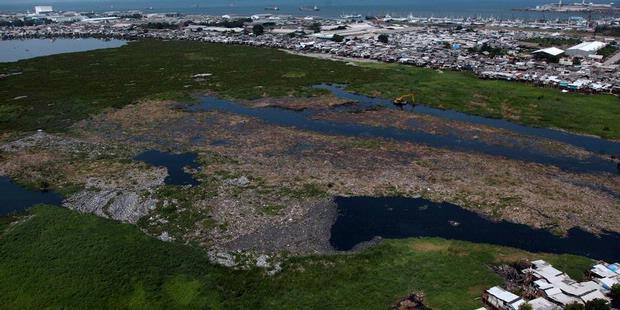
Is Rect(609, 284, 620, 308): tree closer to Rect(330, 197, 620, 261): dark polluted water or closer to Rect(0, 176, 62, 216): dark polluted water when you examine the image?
Rect(330, 197, 620, 261): dark polluted water

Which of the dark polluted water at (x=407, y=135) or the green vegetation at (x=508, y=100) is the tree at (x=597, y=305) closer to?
the dark polluted water at (x=407, y=135)

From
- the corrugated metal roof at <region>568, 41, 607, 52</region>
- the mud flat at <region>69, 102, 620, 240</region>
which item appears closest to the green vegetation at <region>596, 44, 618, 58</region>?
the corrugated metal roof at <region>568, 41, 607, 52</region>

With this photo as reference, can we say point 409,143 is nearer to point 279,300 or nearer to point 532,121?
point 532,121

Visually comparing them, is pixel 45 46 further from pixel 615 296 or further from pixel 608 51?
pixel 608 51

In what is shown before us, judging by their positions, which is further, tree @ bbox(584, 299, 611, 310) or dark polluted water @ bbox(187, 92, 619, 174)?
dark polluted water @ bbox(187, 92, 619, 174)

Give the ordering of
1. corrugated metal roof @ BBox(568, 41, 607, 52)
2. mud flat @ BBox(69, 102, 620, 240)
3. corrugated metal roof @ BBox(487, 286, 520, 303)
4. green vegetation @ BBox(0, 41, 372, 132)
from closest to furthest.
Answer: corrugated metal roof @ BBox(487, 286, 520, 303) → mud flat @ BBox(69, 102, 620, 240) → green vegetation @ BBox(0, 41, 372, 132) → corrugated metal roof @ BBox(568, 41, 607, 52)

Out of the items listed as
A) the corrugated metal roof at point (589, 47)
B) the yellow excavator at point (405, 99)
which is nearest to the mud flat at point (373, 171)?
the yellow excavator at point (405, 99)
